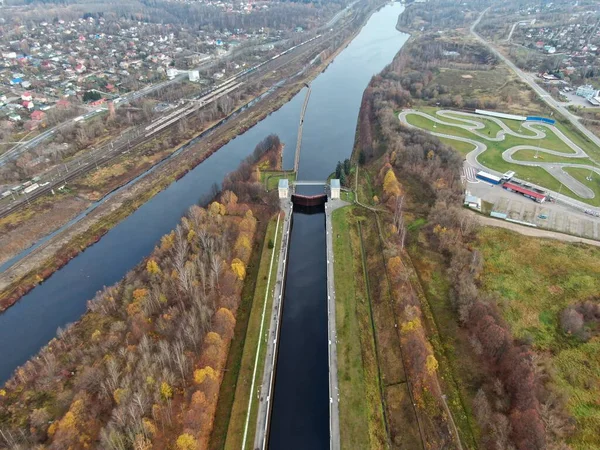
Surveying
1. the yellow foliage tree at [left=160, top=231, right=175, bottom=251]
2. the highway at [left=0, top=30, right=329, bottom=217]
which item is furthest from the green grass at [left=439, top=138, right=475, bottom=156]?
the highway at [left=0, top=30, right=329, bottom=217]

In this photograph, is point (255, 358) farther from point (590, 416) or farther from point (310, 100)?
point (310, 100)

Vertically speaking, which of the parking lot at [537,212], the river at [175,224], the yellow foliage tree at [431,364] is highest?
the parking lot at [537,212]

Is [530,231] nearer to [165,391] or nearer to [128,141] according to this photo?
[165,391]

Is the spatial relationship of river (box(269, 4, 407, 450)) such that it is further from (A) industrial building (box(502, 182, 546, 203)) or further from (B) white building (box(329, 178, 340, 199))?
(A) industrial building (box(502, 182, 546, 203))

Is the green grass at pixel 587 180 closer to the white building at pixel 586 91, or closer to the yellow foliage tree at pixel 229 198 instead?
the white building at pixel 586 91

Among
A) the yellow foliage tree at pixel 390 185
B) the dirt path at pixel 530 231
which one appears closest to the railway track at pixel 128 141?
the yellow foliage tree at pixel 390 185

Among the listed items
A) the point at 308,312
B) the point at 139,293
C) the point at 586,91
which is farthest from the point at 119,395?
the point at 586,91
